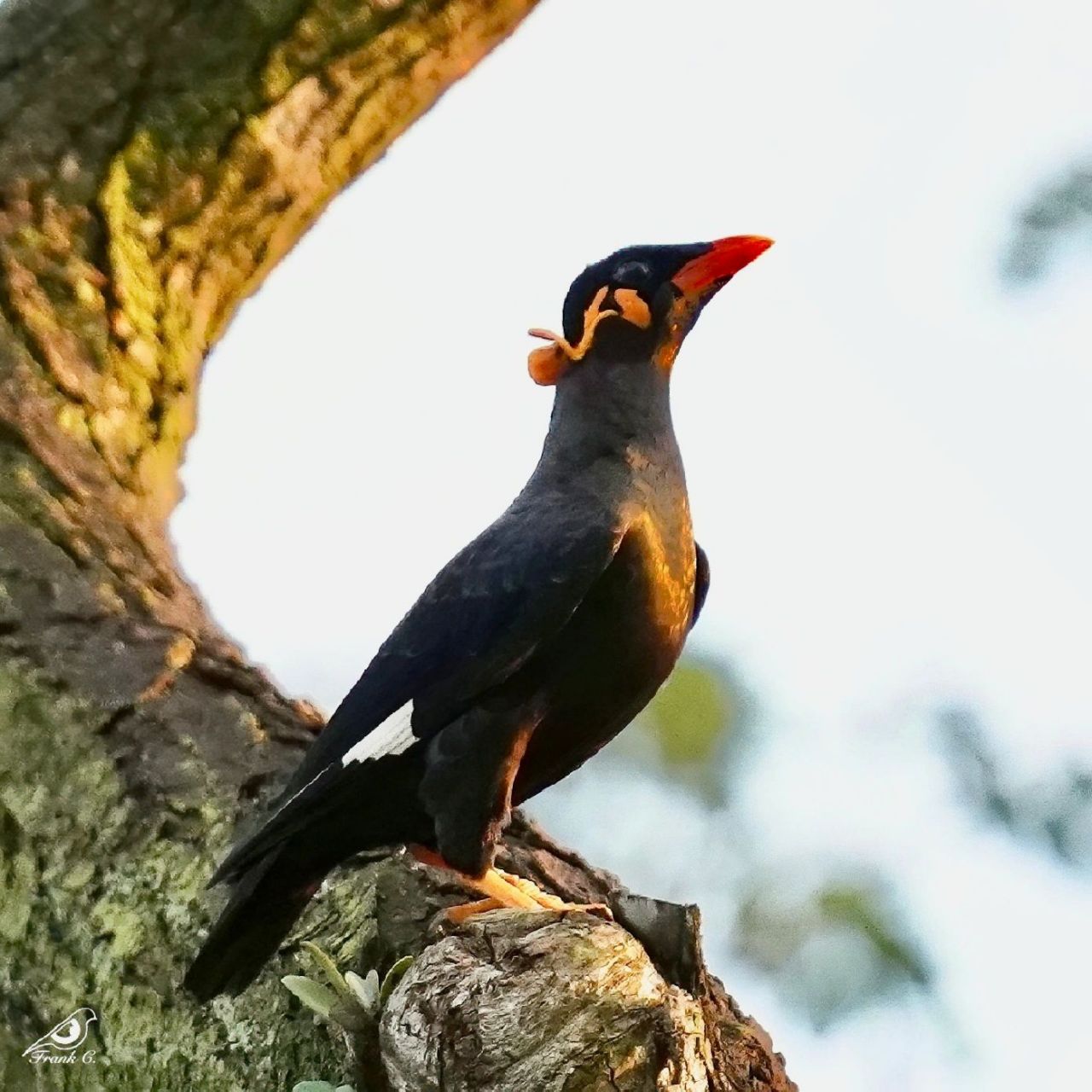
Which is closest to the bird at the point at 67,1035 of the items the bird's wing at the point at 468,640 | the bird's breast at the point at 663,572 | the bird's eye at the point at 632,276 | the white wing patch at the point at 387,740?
the bird's wing at the point at 468,640

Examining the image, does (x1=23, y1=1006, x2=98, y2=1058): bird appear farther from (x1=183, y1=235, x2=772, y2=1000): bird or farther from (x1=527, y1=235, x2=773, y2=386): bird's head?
(x1=527, y1=235, x2=773, y2=386): bird's head

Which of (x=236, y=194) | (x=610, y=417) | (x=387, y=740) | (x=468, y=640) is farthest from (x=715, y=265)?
(x=236, y=194)

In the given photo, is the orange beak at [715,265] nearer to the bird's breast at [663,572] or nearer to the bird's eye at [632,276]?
the bird's eye at [632,276]

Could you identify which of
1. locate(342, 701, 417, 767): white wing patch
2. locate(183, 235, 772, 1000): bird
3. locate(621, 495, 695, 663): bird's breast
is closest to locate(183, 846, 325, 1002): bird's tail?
locate(183, 235, 772, 1000): bird

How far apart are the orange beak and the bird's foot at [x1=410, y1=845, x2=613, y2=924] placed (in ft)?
2.03

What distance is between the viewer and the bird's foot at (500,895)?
3.25 feet

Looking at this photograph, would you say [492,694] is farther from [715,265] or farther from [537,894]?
[715,265]

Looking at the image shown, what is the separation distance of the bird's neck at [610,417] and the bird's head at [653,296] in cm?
2

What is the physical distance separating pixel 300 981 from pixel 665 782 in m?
0.89

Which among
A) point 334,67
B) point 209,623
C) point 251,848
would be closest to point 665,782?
point 209,623

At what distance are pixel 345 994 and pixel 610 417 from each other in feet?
1.96

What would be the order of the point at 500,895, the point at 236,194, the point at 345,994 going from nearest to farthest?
the point at 345,994
the point at 500,895
the point at 236,194

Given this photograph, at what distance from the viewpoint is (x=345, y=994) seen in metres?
0.93

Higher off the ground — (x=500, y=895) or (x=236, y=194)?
(x=236, y=194)
